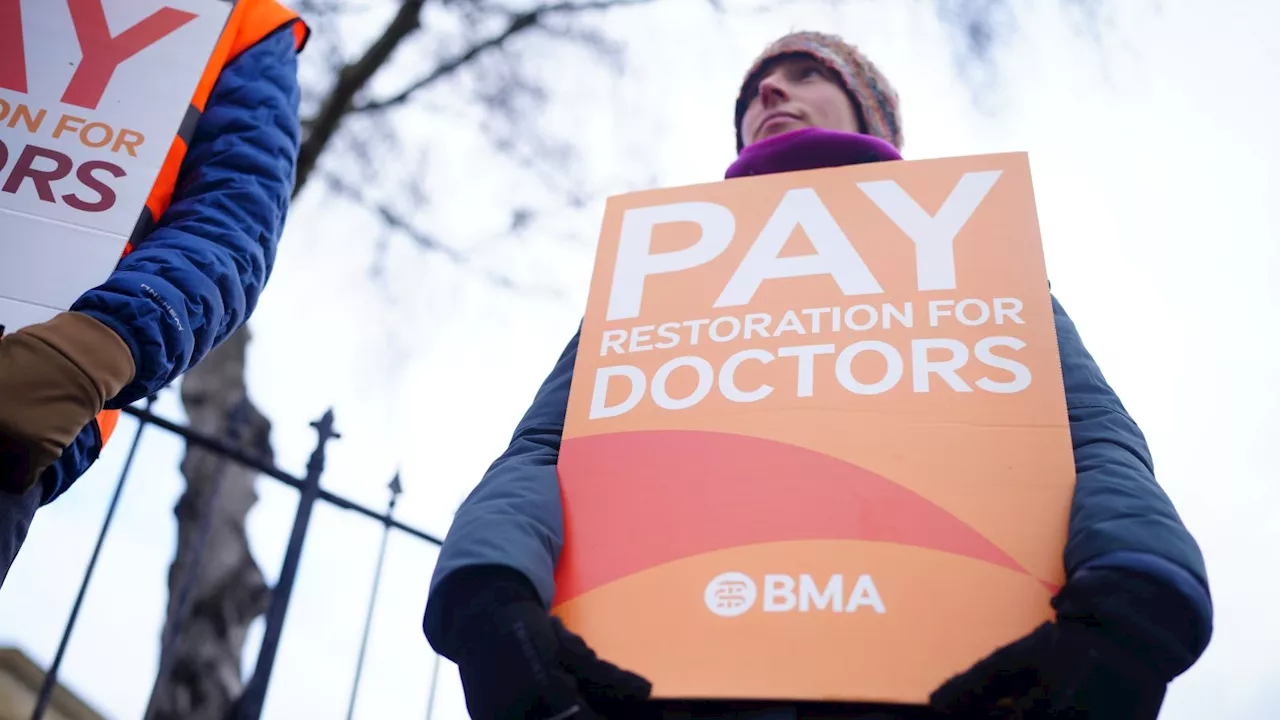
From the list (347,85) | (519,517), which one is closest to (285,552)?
(519,517)

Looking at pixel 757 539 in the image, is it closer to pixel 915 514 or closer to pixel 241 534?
pixel 915 514

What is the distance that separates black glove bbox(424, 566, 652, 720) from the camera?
1.30 meters

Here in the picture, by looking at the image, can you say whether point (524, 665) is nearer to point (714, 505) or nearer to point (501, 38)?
point (714, 505)

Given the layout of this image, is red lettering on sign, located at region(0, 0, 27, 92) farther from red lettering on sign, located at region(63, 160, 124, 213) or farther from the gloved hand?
the gloved hand

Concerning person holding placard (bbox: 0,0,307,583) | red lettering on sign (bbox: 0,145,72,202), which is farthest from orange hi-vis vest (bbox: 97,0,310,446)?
red lettering on sign (bbox: 0,145,72,202)

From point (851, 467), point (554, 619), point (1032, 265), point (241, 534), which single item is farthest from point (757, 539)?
point (241, 534)

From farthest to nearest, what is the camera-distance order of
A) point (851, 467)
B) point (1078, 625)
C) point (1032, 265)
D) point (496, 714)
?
point (1032, 265), point (851, 467), point (496, 714), point (1078, 625)

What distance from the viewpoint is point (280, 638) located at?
3.58 metres

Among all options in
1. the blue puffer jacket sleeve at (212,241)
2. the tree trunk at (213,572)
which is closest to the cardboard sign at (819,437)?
the blue puffer jacket sleeve at (212,241)

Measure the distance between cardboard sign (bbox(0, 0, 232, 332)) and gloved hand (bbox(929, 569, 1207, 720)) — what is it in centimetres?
138

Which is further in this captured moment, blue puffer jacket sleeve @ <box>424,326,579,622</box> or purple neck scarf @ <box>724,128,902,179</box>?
purple neck scarf @ <box>724,128,902,179</box>

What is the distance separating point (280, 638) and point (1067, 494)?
9.20ft

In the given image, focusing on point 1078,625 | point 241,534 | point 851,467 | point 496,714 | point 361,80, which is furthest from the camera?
point 361,80

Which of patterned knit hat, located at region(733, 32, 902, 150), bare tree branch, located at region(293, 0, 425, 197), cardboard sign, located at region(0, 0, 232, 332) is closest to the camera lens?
cardboard sign, located at region(0, 0, 232, 332)
